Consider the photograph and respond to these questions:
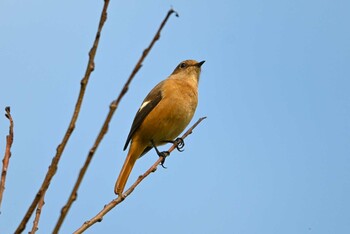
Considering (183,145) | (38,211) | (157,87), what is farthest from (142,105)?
(38,211)

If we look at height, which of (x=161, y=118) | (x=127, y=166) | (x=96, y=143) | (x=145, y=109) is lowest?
(x=96, y=143)

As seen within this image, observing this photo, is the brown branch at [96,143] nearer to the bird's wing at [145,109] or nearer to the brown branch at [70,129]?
the brown branch at [70,129]

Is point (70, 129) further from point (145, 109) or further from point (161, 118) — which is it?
point (145, 109)

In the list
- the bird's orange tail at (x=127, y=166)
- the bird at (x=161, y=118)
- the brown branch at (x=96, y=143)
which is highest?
the bird at (x=161, y=118)

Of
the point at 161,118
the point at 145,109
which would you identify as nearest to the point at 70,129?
the point at 161,118

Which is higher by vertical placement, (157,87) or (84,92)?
(157,87)

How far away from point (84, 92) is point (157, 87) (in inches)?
221

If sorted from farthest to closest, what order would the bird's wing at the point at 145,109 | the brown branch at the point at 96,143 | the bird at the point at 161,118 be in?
1. the bird's wing at the point at 145,109
2. the bird at the point at 161,118
3. the brown branch at the point at 96,143

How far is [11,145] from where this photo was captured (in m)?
2.16

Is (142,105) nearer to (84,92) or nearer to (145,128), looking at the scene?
(145,128)

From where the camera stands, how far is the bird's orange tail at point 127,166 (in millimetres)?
5485

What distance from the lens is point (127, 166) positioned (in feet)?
19.6

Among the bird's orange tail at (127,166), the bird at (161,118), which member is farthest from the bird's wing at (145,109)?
the bird's orange tail at (127,166)

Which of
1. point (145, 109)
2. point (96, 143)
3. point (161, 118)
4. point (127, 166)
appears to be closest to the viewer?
point (96, 143)
